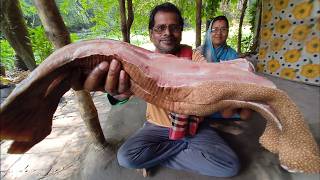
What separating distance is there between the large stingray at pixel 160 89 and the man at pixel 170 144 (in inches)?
30.4

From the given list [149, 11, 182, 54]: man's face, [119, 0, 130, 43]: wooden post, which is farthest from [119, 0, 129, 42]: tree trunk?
[149, 11, 182, 54]: man's face

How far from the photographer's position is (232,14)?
9.84m

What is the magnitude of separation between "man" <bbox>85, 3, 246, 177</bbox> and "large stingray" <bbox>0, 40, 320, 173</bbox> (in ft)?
2.53

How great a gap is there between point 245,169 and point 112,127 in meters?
1.58

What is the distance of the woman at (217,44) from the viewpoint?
300 centimetres

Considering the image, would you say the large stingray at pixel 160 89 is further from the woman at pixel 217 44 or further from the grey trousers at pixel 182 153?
the woman at pixel 217 44

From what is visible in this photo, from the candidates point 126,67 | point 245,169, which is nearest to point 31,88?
point 126,67

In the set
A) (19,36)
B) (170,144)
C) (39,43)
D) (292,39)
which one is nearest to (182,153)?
(170,144)

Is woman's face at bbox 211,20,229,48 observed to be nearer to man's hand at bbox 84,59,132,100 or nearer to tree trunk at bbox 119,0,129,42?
tree trunk at bbox 119,0,129,42

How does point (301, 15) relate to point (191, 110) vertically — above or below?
above

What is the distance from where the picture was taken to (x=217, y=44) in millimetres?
3078

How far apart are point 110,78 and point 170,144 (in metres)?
1.21

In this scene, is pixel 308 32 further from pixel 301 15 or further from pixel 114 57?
pixel 114 57

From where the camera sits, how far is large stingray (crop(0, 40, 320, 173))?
98 centimetres
